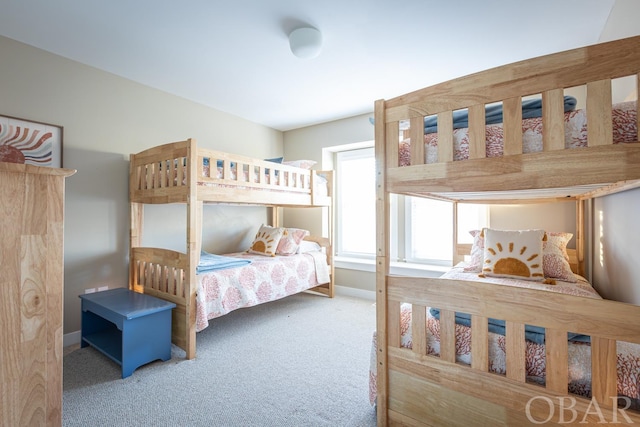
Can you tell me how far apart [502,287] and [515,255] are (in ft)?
3.67

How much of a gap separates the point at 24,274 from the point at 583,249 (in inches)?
131

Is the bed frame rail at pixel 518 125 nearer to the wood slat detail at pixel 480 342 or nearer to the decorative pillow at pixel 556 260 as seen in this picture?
the wood slat detail at pixel 480 342

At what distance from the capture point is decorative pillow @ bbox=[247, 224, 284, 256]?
11.2 feet

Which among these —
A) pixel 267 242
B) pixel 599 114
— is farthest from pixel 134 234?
Result: pixel 599 114

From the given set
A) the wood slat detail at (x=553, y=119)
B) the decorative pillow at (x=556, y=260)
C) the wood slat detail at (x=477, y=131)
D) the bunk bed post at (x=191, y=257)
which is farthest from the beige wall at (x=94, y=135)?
the decorative pillow at (x=556, y=260)

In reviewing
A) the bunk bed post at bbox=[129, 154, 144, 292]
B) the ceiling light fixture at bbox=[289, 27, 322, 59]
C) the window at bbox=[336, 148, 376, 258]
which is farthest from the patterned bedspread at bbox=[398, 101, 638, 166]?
the window at bbox=[336, 148, 376, 258]

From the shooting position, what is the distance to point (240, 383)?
1857 millimetres

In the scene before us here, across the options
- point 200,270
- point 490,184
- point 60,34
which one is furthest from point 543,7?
point 60,34

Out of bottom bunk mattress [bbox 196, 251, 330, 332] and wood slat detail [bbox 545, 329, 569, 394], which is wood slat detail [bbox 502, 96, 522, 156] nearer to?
wood slat detail [bbox 545, 329, 569, 394]

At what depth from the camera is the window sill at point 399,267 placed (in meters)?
3.35

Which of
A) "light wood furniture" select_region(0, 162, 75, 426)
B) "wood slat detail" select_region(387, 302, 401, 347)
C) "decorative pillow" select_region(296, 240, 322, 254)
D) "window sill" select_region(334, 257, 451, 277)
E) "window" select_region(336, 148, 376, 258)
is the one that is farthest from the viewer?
"window" select_region(336, 148, 376, 258)

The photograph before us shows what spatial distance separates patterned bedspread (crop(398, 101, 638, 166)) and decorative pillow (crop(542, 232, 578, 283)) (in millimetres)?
1356

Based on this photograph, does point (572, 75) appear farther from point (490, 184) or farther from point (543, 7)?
point (543, 7)

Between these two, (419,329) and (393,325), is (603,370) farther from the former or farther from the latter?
(393,325)
